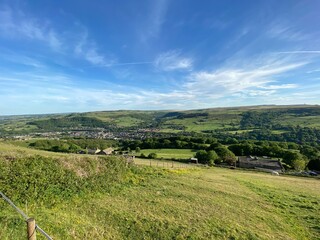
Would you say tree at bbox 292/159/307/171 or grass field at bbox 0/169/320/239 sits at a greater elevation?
grass field at bbox 0/169/320/239

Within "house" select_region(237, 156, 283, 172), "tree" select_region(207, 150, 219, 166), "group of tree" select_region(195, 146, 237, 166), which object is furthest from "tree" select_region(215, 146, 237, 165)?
"tree" select_region(207, 150, 219, 166)

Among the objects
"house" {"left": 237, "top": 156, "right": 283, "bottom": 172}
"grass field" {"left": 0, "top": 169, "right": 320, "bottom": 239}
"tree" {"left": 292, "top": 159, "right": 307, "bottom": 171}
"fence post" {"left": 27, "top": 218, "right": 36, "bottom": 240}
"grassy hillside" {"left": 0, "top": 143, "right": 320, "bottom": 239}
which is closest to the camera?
"fence post" {"left": 27, "top": 218, "right": 36, "bottom": 240}

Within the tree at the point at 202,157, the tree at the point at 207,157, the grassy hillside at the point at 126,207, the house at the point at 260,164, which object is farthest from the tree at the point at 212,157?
the grassy hillside at the point at 126,207

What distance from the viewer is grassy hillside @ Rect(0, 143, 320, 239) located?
1049cm

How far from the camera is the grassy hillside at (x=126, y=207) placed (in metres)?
10.5

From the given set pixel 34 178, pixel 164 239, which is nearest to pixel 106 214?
pixel 164 239

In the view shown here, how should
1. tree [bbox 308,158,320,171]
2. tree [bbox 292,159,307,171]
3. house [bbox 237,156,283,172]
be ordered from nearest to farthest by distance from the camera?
tree [bbox 308,158,320,171], house [bbox 237,156,283,172], tree [bbox 292,159,307,171]

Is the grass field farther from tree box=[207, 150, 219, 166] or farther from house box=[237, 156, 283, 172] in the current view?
house box=[237, 156, 283, 172]

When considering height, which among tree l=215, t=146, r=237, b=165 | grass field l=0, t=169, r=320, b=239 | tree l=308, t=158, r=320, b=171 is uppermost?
grass field l=0, t=169, r=320, b=239

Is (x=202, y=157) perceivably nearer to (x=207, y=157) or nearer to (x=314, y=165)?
(x=207, y=157)

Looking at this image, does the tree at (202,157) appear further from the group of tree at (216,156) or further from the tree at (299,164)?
the tree at (299,164)

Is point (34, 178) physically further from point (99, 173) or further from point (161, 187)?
point (161, 187)

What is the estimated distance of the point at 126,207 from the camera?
1352 cm

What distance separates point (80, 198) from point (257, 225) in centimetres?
1186
